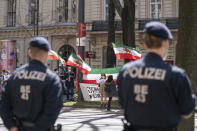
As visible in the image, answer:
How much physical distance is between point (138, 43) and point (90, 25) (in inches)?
188

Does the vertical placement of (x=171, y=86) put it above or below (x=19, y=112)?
above

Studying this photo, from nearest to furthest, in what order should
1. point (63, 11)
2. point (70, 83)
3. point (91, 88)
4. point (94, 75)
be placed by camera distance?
point (91, 88) → point (94, 75) → point (70, 83) → point (63, 11)

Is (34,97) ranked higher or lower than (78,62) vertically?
higher

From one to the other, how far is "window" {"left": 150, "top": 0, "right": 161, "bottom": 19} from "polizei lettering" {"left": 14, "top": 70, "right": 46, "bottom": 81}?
29352mm

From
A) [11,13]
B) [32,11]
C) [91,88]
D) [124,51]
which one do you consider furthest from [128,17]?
[11,13]

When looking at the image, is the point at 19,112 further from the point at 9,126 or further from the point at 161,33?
the point at 161,33

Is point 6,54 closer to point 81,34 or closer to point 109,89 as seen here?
point 81,34

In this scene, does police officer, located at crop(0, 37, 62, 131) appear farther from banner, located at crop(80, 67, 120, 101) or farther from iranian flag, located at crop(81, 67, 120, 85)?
iranian flag, located at crop(81, 67, 120, 85)

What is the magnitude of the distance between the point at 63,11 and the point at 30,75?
107 feet

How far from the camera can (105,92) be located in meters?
16.5

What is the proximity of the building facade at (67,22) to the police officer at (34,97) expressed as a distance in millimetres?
27334

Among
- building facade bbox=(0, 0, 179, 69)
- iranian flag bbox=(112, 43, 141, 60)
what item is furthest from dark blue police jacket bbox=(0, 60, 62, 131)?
building facade bbox=(0, 0, 179, 69)

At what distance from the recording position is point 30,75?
3.73 meters

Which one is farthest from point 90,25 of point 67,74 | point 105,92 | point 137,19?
point 105,92
